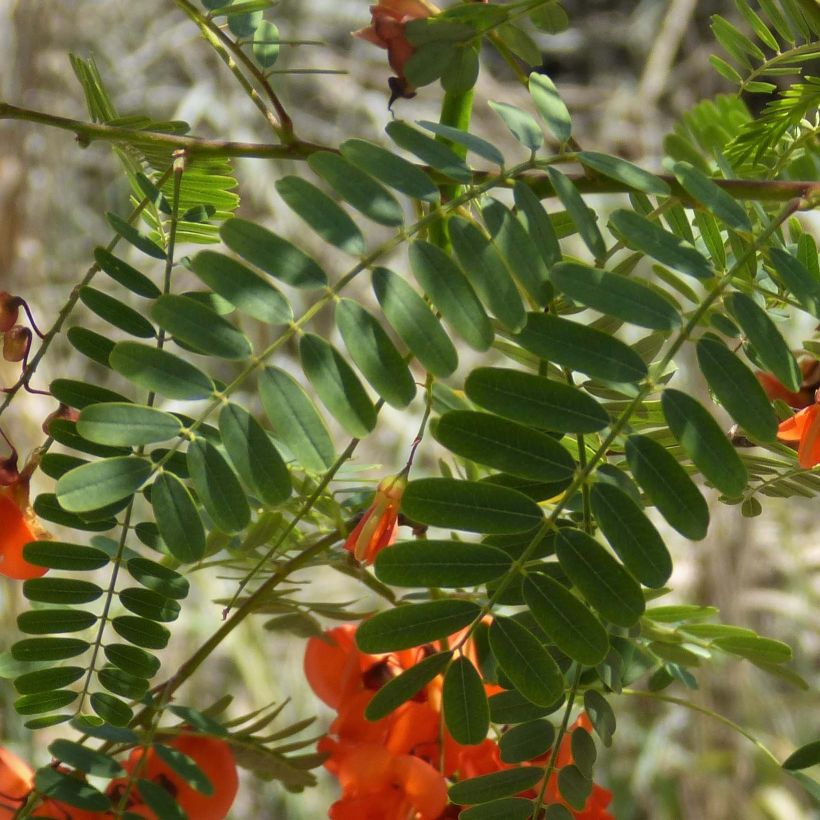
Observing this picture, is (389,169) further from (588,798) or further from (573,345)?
(588,798)

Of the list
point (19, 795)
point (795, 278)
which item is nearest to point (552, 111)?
point (795, 278)

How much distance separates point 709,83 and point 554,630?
295 cm

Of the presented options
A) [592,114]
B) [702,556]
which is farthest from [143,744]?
[592,114]

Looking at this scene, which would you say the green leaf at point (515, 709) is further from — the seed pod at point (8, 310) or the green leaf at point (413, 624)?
the seed pod at point (8, 310)

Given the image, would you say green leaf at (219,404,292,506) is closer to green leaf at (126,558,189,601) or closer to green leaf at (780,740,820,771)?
green leaf at (126,558,189,601)

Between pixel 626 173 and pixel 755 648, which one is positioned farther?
pixel 755 648

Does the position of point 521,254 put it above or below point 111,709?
above

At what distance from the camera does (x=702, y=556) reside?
2.20 m

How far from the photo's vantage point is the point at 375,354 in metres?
0.39

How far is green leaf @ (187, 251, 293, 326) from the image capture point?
0.39 m

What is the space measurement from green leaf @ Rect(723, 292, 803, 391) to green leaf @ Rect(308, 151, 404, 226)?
0.40 feet

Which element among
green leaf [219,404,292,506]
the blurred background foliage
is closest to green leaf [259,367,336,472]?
green leaf [219,404,292,506]

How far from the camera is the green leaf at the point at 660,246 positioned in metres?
0.39

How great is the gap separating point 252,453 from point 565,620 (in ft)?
0.39
